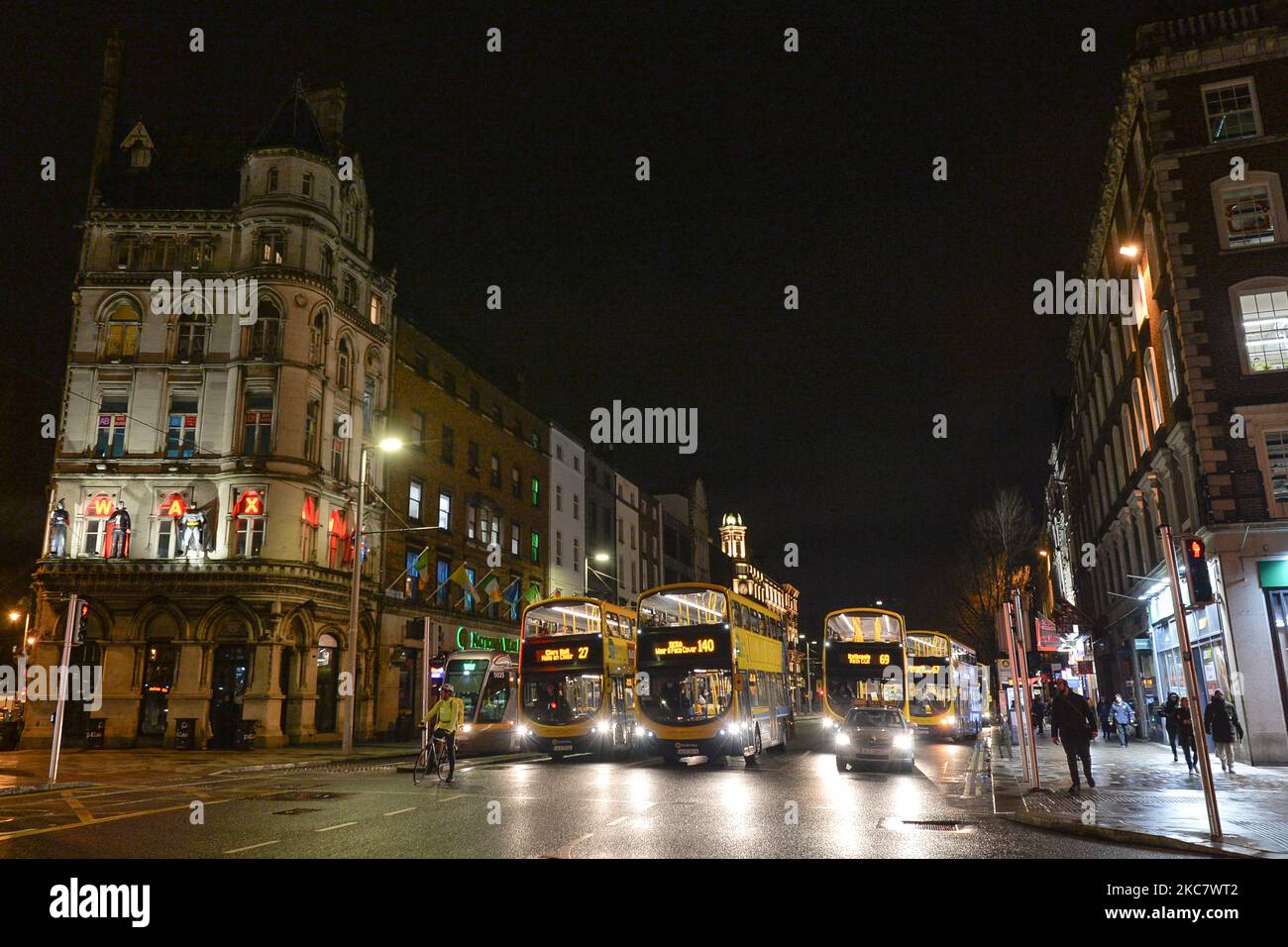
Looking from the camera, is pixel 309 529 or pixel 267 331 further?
pixel 267 331

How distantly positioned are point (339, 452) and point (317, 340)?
15.0 feet

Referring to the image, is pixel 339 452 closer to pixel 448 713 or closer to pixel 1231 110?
pixel 448 713

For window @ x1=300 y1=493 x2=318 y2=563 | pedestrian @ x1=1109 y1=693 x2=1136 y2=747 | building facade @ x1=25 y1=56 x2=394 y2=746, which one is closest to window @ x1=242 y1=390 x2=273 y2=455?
A: building facade @ x1=25 y1=56 x2=394 y2=746

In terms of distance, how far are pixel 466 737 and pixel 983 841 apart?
74.2ft

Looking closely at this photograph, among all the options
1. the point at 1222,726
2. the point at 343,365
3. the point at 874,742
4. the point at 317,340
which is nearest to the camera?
the point at 1222,726

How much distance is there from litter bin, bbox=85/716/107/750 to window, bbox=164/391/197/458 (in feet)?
31.6

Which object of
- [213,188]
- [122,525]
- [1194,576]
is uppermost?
[213,188]

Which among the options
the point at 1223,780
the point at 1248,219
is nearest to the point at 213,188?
the point at 1248,219

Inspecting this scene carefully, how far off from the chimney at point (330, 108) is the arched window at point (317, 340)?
29.2 feet

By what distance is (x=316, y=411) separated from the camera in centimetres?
3528

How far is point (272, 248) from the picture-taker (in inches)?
1387

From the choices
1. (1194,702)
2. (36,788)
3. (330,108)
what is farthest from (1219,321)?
(330,108)

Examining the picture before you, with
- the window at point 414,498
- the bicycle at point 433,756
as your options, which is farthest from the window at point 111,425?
the bicycle at point 433,756
